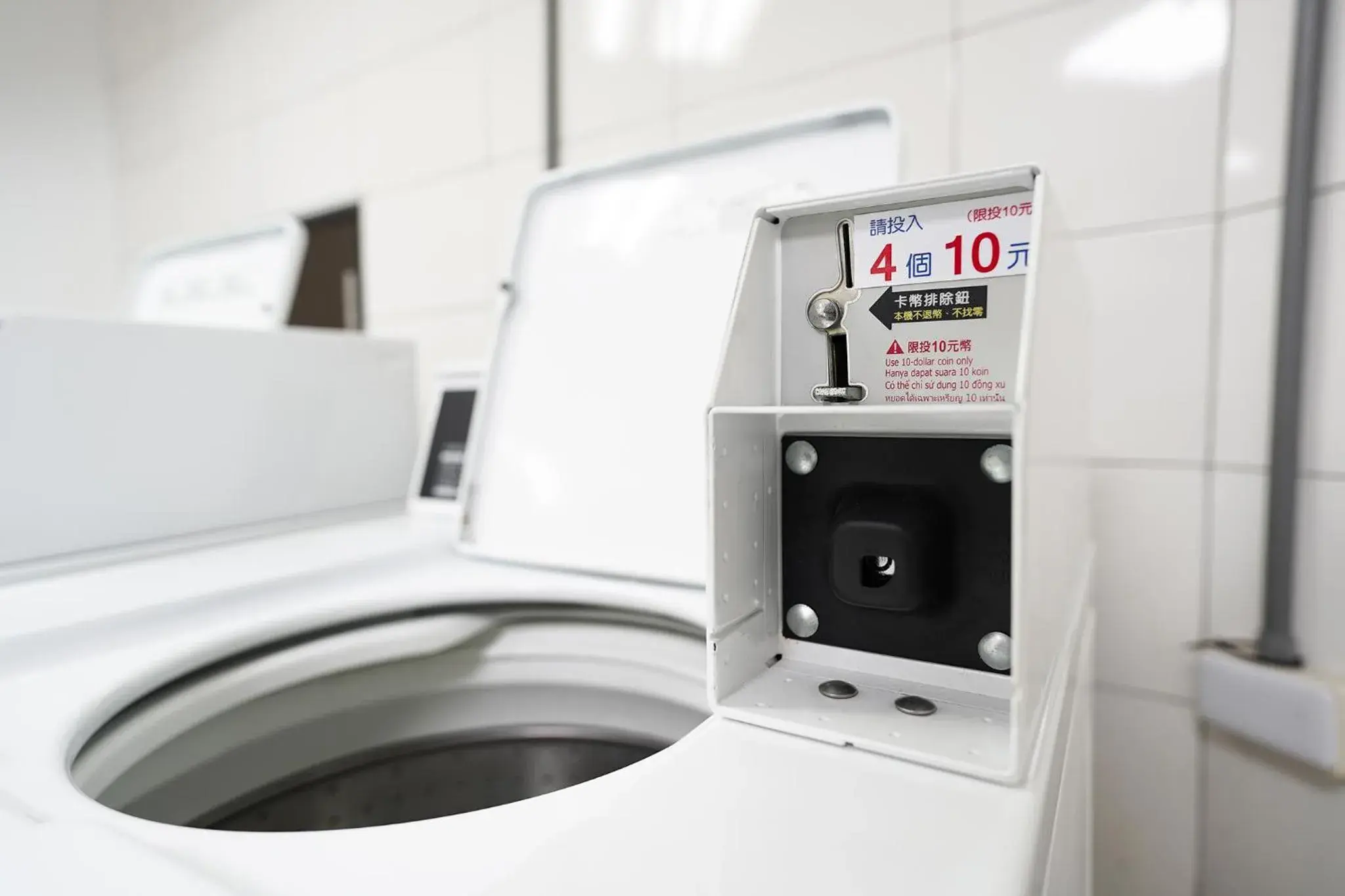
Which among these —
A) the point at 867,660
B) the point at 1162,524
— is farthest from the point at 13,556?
the point at 1162,524

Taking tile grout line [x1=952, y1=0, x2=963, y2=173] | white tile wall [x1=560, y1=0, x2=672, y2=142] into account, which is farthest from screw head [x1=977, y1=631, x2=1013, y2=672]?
white tile wall [x1=560, y1=0, x2=672, y2=142]

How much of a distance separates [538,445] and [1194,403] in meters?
0.94

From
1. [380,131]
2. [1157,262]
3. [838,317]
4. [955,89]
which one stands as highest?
[380,131]

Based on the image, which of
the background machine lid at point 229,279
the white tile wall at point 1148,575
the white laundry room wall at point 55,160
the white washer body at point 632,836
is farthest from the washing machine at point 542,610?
the white laundry room wall at point 55,160

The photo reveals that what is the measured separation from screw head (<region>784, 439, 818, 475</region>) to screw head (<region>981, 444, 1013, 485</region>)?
13 cm

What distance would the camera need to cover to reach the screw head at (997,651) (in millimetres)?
499

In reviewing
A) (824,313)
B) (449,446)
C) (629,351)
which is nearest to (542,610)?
(629,351)

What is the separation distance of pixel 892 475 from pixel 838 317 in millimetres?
127

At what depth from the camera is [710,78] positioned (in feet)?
4.57

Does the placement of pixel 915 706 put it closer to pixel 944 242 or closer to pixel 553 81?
pixel 944 242

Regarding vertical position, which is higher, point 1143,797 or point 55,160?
point 55,160

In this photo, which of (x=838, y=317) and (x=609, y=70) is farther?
(x=609, y=70)

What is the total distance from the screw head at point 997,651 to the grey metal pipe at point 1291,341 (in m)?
0.70

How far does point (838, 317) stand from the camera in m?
0.55
